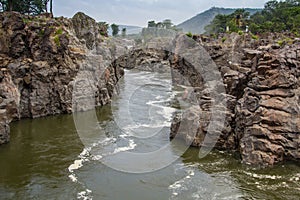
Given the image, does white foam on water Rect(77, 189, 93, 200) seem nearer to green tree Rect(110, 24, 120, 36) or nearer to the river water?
the river water

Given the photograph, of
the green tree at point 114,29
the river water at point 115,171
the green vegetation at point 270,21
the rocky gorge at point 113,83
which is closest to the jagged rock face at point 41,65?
the rocky gorge at point 113,83

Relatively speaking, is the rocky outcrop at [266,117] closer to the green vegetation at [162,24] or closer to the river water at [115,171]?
the river water at [115,171]

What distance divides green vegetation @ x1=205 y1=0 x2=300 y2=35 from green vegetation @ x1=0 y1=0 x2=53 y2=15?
47613mm

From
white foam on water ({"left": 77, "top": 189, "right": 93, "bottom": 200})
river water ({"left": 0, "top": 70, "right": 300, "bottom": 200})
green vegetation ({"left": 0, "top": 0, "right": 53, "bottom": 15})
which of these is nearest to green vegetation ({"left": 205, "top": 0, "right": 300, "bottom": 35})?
green vegetation ({"left": 0, "top": 0, "right": 53, "bottom": 15})

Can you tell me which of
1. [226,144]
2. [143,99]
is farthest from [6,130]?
[143,99]

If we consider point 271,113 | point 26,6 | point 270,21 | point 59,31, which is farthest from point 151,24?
point 271,113

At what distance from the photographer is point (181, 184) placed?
21.1m

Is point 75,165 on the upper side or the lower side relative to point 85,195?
upper

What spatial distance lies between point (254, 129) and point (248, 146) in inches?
53.0

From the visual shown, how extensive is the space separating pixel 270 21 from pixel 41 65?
9450 centimetres

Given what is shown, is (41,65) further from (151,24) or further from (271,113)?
(151,24)

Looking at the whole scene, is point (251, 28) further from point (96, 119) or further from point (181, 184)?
point (181, 184)

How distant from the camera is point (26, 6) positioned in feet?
199

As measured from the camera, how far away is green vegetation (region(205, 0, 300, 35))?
310 feet
